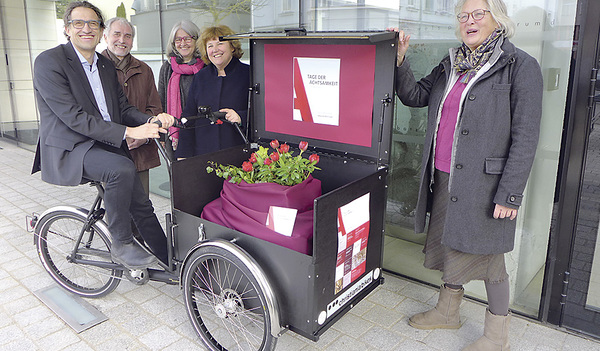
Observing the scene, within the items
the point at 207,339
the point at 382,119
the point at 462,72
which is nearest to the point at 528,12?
the point at 462,72

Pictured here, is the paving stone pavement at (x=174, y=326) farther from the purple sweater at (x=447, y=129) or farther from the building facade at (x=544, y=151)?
the purple sweater at (x=447, y=129)

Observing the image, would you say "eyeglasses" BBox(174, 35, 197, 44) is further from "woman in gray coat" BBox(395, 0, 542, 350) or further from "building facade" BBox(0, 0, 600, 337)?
"woman in gray coat" BBox(395, 0, 542, 350)

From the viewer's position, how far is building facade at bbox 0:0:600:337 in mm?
2504

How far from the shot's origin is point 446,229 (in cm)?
234

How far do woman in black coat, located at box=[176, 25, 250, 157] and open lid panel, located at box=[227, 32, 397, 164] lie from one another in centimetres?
41

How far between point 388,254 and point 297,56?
1.70 meters

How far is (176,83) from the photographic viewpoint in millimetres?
3814

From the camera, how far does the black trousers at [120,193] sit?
8.49ft

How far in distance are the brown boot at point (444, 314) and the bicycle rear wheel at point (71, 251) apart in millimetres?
1903

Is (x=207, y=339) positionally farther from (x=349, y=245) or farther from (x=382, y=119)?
(x=382, y=119)

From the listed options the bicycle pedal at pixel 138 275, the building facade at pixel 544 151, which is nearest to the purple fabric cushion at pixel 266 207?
the bicycle pedal at pixel 138 275

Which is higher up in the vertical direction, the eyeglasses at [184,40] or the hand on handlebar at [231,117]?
the eyeglasses at [184,40]

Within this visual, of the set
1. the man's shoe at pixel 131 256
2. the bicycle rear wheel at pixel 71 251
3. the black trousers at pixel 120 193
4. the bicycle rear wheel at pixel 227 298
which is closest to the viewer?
the bicycle rear wheel at pixel 227 298

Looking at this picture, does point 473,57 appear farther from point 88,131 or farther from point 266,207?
point 88,131
